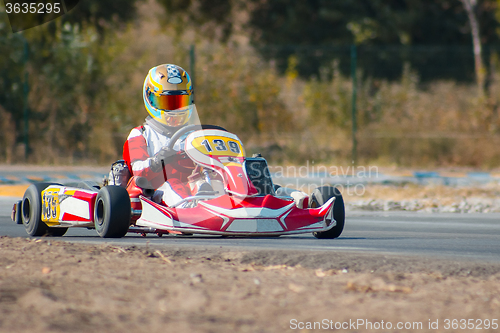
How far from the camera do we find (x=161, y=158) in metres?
6.95

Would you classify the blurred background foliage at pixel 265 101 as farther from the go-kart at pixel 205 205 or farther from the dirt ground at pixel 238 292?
the dirt ground at pixel 238 292

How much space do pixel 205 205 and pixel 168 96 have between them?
169cm

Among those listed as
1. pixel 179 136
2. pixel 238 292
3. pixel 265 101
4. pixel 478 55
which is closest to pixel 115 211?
pixel 179 136

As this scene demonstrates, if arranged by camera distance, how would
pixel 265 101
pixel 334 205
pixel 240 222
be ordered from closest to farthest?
pixel 240 222, pixel 334 205, pixel 265 101

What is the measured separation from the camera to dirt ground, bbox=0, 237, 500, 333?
3.62 meters

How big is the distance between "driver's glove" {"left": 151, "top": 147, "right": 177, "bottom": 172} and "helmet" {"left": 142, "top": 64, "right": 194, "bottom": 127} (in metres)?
0.61

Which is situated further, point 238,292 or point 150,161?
point 150,161

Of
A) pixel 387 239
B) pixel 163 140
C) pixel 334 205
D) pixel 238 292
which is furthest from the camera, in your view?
pixel 163 140

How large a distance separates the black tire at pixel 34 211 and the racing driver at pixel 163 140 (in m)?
0.93

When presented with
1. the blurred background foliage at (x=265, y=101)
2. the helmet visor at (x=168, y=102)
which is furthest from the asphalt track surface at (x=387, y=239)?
the blurred background foliage at (x=265, y=101)

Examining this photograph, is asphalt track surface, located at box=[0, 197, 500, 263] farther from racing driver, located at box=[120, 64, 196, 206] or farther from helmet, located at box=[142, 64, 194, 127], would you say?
helmet, located at box=[142, 64, 194, 127]

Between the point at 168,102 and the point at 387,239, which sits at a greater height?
the point at 168,102

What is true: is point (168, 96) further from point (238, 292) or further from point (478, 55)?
point (478, 55)

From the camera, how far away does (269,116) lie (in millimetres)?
17766
